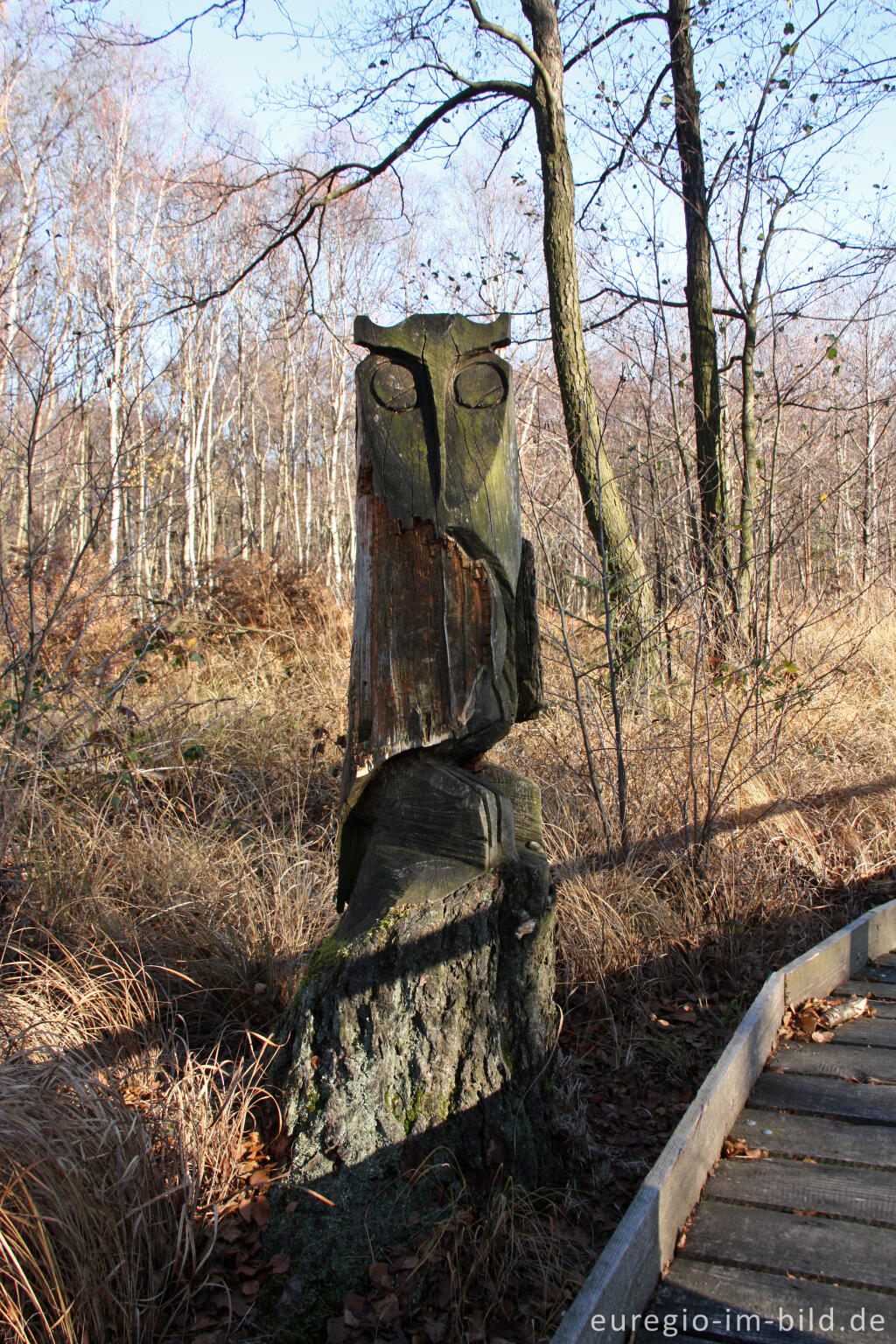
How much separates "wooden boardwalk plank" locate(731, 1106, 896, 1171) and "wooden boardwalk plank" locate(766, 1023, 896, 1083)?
0.89 ft

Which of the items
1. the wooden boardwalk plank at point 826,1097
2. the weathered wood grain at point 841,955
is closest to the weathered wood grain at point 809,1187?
the wooden boardwalk plank at point 826,1097

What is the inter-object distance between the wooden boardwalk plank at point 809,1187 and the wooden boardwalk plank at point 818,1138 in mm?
45

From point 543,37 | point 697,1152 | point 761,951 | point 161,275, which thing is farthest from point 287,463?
point 697,1152

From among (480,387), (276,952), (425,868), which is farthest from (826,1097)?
(480,387)

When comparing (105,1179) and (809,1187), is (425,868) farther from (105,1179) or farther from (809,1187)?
(809,1187)

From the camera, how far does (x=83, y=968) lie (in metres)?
3.15

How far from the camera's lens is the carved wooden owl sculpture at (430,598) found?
2.24 m

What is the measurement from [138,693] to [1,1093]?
16.6 ft

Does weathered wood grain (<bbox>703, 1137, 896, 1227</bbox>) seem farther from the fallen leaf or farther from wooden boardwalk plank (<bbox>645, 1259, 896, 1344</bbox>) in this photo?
the fallen leaf

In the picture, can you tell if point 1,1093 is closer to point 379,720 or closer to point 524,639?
point 379,720

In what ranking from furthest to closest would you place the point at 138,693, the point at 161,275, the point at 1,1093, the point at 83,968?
the point at 161,275
the point at 138,693
the point at 83,968
the point at 1,1093

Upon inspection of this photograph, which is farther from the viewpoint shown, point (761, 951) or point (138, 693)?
point (138, 693)

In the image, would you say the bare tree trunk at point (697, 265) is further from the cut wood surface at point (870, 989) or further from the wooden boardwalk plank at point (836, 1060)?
the wooden boardwalk plank at point (836, 1060)

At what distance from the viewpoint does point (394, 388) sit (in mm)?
2316
